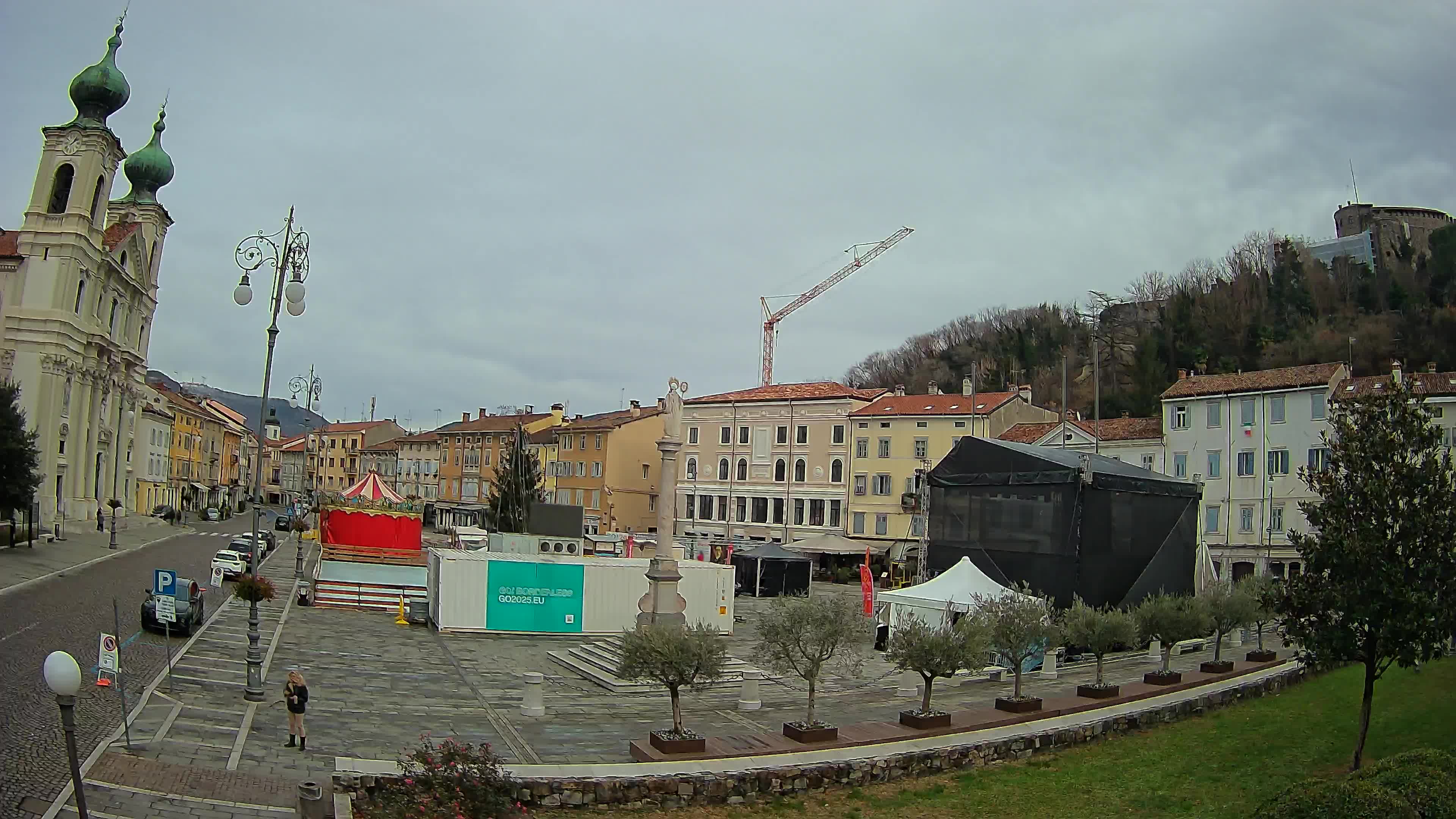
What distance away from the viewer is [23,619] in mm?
24141

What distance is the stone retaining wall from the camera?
521 inches

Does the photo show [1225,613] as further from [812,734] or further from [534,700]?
[534,700]

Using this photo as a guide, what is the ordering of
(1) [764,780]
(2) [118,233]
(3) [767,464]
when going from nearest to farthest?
(1) [764,780], (3) [767,464], (2) [118,233]

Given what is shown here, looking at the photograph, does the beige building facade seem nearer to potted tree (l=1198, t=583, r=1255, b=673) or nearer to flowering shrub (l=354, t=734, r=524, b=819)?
potted tree (l=1198, t=583, r=1255, b=673)

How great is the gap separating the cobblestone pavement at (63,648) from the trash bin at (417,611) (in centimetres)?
575

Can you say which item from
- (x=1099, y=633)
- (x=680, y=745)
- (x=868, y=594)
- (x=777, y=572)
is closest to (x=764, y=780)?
(x=680, y=745)

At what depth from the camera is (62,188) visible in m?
59.1

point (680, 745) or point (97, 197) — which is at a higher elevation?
point (97, 197)

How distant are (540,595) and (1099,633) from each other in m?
16.0

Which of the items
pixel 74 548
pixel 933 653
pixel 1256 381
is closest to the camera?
pixel 933 653

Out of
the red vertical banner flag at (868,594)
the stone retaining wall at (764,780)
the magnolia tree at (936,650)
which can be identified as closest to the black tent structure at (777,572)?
the red vertical banner flag at (868,594)

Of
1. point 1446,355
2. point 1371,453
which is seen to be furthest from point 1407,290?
point 1371,453

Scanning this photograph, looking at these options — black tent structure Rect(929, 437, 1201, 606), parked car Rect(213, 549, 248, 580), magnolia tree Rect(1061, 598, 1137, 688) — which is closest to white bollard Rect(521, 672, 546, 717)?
magnolia tree Rect(1061, 598, 1137, 688)

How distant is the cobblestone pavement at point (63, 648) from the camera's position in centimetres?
1287
